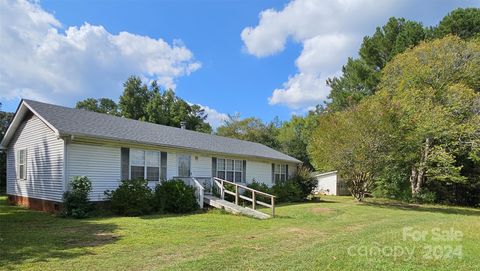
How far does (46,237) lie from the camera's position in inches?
351

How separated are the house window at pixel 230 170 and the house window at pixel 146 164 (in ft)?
15.0

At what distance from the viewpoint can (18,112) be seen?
1658 centimetres

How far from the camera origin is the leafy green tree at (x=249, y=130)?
5025 cm

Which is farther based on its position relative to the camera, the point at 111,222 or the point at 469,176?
the point at 469,176

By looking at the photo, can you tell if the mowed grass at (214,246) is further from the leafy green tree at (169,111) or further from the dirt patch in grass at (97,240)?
the leafy green tree at (169,111)

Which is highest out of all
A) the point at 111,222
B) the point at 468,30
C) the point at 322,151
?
the point at 468,30

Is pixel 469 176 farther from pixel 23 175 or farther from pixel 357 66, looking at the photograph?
pixel 23 175

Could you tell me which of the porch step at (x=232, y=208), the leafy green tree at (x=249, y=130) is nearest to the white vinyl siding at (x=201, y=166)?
the porch step at (x=232, y=208)

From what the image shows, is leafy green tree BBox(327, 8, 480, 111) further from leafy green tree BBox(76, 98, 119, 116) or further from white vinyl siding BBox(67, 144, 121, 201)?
leafy green tree BBox(76, 98, 119, 116)

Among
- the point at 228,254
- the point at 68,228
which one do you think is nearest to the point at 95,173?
the point at 68,228

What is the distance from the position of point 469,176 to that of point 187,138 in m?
21.2

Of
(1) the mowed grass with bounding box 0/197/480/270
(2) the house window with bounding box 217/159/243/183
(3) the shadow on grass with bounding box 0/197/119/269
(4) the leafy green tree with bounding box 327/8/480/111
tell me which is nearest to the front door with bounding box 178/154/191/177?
(2) the house window with bounding box 217/159/243/183

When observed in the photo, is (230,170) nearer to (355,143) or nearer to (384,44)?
(355,143)

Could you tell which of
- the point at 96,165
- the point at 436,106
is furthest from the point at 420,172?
the point at 96,165
